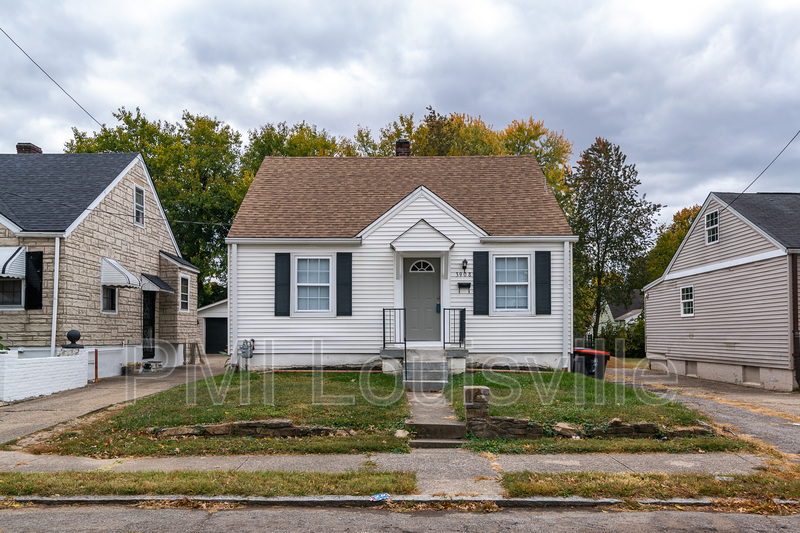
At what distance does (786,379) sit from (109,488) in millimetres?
16350

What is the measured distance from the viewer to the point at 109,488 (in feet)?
20.8

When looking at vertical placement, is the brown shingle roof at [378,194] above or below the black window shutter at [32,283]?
above

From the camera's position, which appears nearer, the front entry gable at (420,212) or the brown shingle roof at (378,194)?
the front entry gable at (420,212)

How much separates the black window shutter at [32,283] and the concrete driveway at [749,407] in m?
15.0

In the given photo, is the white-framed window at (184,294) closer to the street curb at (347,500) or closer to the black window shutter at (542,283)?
the black window shutter at (542,283)

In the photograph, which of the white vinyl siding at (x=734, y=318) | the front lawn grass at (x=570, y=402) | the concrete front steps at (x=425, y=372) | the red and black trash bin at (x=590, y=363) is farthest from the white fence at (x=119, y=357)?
the white vinyl siding at (x=734, y=318)

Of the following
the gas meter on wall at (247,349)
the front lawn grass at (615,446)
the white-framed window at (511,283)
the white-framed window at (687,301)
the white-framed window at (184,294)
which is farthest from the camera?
the white-framed window at (184,294)

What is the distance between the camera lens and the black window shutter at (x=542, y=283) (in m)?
15.4

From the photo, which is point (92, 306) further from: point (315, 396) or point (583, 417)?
point (583, 417)

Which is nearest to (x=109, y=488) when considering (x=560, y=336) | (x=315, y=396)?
(x=315, y=396)

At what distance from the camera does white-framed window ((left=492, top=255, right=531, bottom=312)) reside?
51.1ft

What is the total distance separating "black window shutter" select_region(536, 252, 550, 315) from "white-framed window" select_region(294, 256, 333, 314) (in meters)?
5.30

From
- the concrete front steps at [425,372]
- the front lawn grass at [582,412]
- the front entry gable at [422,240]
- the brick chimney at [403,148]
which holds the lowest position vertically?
the front lawn grass at [582,412]

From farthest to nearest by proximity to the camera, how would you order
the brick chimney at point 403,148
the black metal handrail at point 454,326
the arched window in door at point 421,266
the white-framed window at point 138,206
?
the brick chimney at point 403,148 → the white-framed window at point 138,206 → the arched window in door at point 421,266 → the black metal handrail at point 454,326
